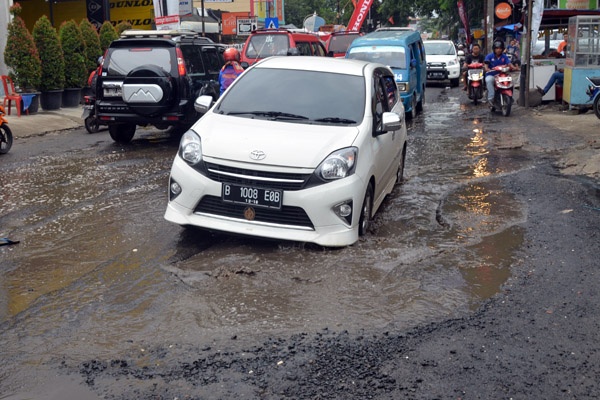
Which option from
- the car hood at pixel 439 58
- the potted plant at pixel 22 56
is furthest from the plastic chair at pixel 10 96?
the car hood at pixel 439 58

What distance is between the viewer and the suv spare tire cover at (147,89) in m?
12.1

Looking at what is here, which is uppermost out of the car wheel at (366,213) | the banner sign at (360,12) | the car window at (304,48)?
the banner sign at (360,12)

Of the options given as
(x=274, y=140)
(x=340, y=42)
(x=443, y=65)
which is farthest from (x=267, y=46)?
(x=274, y=140)

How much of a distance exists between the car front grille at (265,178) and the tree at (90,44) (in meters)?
15.6

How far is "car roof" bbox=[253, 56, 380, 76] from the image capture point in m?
7.73

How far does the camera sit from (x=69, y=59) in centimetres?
1931

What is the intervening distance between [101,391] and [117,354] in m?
0.47

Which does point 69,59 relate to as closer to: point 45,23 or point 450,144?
point 45,23

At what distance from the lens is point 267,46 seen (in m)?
19.8

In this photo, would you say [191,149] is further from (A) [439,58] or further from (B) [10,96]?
(A) [439,58]

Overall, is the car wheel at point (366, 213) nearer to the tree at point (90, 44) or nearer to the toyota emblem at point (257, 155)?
the toyota emblem at point (257, 155)

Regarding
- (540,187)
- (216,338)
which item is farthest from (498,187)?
(216,338)

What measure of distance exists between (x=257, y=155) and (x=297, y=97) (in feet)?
4.50

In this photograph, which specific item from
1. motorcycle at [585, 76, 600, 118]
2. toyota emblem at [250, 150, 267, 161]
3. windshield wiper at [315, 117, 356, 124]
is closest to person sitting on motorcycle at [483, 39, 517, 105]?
motorcycle at [585, 76, 600, 118]
